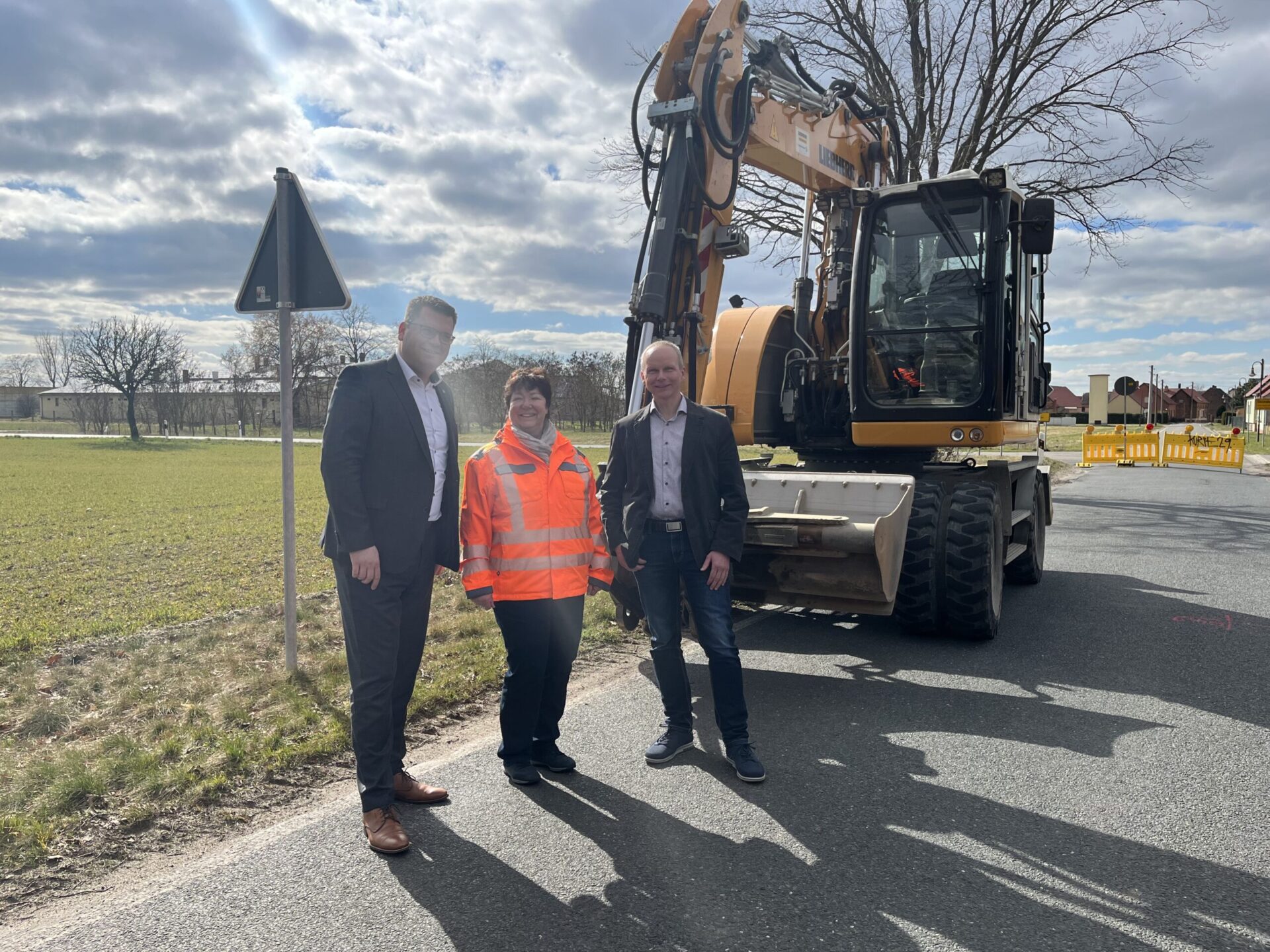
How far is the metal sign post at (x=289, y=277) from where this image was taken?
5.17 metres

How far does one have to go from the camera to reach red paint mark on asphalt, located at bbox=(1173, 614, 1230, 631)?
6.46 metres

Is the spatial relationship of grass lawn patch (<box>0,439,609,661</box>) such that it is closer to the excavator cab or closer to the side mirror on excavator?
the excavator cab

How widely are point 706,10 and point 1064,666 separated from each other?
4725 millimetres

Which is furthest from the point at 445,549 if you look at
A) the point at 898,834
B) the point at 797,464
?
the point at 797,464

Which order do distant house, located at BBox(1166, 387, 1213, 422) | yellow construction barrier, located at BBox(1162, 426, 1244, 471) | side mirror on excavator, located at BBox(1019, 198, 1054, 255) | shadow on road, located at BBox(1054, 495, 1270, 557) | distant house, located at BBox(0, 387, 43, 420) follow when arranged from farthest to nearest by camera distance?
distant house, located at BBox(1166, 387, 1213, 422) < distant house, located at BBox(0, 387, 43, 420) < yellow construction barrier, located at BBox(1162, 426, 1244, 471) < shadow on road, located at BBox(1054, 495, 1270, 557) < side mirror on excavator, located at BBox(1019, 198, 1054, 255)

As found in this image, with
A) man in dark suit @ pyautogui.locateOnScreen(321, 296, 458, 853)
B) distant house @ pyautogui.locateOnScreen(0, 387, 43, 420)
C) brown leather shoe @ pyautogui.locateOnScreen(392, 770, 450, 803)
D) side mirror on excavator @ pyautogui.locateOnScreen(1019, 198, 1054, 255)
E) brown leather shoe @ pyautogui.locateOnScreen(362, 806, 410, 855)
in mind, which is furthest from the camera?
distant house @ pyautogui.locateOnScreen(0, 387, 43, 420)

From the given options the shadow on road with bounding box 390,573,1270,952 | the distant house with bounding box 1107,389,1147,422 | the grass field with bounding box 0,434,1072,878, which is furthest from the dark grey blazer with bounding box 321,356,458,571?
the distant house with bounding box 1107,389,1147,422

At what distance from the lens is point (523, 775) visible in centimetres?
377

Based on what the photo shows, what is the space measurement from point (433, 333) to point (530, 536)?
36.0 inches

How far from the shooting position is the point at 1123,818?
134 inches

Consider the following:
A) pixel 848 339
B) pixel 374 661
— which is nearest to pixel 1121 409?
pixel 848 339

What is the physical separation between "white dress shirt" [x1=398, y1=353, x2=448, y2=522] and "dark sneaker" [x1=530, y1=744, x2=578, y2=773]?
1128 millimetres

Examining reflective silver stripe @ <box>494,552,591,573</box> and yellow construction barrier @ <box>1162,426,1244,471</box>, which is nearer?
reflective silver stripe @ <box>494,552,591,573</box>

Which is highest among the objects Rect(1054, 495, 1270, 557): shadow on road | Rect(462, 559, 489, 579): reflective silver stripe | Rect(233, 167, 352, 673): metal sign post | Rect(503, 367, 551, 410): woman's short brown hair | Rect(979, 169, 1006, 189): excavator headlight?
Rect(979, 169, 1006, 189): excavator headlight
